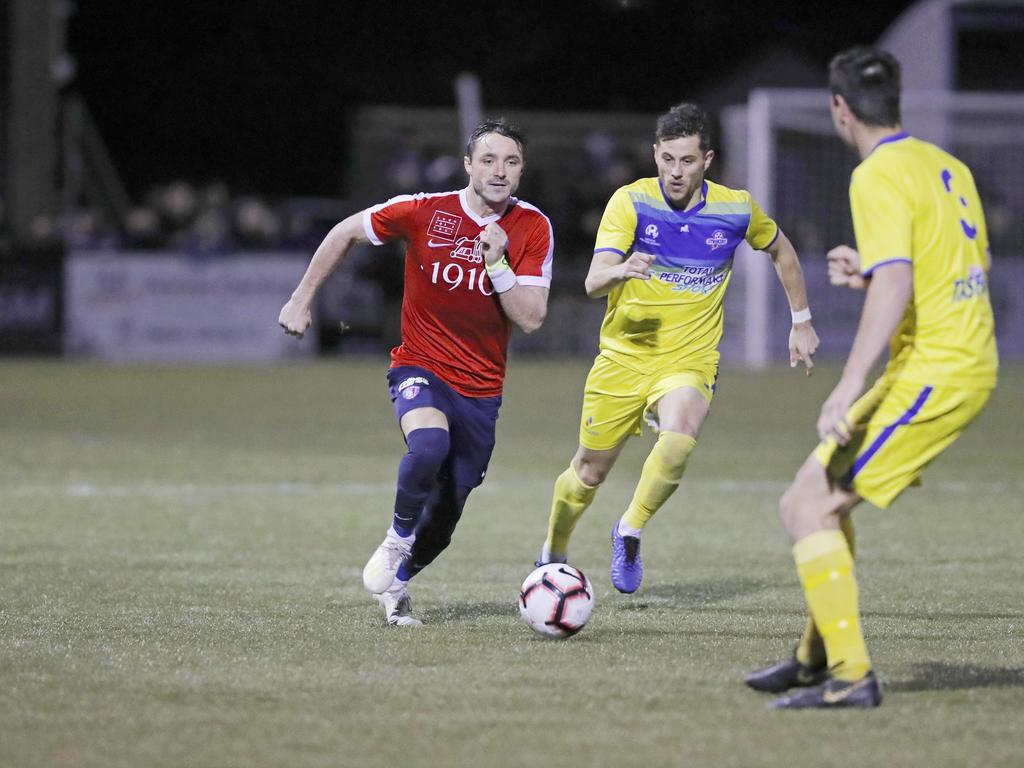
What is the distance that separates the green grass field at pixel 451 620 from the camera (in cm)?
478

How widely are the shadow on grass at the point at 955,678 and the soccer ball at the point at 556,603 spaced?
134 centimetres

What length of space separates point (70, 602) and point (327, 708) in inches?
101

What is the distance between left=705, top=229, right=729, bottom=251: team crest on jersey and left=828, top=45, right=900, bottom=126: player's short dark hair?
2.50 meters

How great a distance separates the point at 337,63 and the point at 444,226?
27.8 meters

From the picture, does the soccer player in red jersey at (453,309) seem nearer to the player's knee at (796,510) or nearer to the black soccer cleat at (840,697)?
the player's knee at (796,510)

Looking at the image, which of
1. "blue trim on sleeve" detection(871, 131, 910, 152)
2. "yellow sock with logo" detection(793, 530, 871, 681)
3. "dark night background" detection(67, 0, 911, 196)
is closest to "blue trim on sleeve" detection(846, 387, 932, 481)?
"yellow sock with logo" detection(793, 530, 871, 681)

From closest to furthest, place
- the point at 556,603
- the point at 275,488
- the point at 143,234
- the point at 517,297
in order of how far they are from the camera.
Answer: the point at 556,603 → the point at 517,297 → the point at 275,488 → the point at 143,234

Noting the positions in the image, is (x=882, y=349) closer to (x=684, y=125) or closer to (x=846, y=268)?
(x=846, y=268)

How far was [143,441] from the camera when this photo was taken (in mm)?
14828

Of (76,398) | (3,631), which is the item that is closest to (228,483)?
(3,631)

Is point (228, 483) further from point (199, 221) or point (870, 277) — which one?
point (199, 221)

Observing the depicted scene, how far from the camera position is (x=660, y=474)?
7.66 m

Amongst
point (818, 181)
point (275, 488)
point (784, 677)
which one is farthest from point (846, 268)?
point (818, 181)

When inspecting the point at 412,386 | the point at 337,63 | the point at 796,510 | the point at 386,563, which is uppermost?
the point at 337,63
